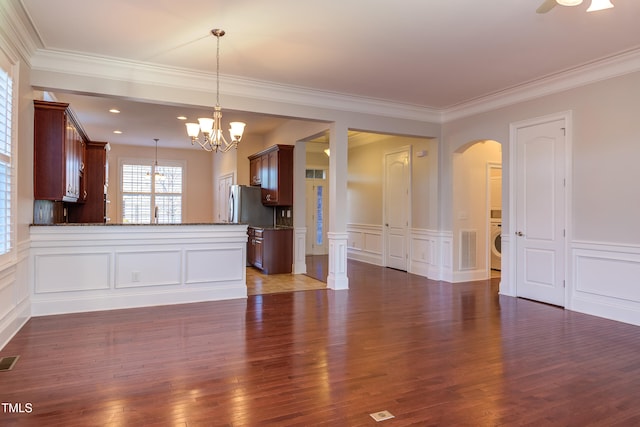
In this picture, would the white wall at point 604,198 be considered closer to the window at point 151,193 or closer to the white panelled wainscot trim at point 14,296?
the white panelled wainscot trim at point 14,296

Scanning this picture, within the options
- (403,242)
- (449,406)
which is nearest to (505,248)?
(403,242)

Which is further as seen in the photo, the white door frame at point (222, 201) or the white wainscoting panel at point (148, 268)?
the white door frame at point (222, 201)

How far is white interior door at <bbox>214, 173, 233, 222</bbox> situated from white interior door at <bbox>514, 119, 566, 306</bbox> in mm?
6364

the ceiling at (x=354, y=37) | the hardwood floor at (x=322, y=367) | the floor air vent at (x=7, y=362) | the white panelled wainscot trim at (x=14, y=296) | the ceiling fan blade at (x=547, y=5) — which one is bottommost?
the hardwood floor at (x=322, y=367)

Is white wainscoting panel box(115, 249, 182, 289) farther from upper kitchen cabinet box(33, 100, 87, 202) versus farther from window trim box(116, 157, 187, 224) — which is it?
window trim box(116, 157, 187, 224)

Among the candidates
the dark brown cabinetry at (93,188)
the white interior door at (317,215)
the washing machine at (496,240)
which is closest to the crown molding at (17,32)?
the dark brown cabinetry at (93,188)

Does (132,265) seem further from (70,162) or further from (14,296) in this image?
(70,162)

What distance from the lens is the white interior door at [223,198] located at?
966 cm

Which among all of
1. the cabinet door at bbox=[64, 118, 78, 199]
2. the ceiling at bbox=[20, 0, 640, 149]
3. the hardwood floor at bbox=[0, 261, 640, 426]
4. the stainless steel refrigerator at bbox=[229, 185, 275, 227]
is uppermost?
the ceiling at bbox=[20, 0, 640, 149]

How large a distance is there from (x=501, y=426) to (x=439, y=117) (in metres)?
5.43

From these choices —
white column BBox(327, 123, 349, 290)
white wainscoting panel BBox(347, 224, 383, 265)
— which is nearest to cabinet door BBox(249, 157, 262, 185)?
white wainscoting panel BBox(347, 224, 383, 265)

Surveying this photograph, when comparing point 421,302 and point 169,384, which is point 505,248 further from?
point 169,384

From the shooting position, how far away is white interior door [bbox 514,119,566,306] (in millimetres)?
4961

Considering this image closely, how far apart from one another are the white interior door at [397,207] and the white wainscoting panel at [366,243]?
0.29 metres
